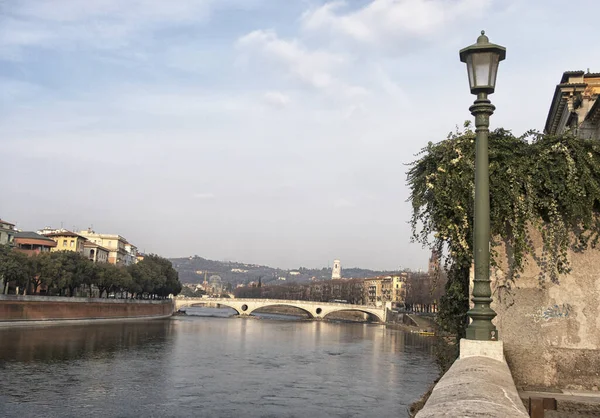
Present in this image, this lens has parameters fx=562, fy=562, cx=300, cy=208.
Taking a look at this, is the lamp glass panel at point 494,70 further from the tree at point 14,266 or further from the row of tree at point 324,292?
the row of tree at point 324,292

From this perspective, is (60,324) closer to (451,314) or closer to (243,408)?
(243,408)

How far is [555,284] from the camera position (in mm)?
6820

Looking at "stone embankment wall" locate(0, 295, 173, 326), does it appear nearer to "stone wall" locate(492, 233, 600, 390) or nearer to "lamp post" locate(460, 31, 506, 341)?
"stone wall" locate(492, 233, 600, 390)

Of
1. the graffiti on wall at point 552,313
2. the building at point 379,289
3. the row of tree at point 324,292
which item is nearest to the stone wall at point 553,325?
the graffiti on wall at point 552,313

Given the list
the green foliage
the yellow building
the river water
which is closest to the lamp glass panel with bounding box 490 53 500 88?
the green foliage

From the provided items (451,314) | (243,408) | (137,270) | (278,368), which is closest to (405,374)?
(278,368)

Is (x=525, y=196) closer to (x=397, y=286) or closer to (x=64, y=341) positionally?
(x=64, y=341)

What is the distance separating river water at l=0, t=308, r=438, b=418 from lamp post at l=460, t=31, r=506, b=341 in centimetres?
1526

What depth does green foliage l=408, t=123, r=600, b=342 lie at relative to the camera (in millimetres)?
6805

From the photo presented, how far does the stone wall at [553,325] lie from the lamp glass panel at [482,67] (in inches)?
101

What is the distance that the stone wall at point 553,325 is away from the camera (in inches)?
259

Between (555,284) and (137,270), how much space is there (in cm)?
7434

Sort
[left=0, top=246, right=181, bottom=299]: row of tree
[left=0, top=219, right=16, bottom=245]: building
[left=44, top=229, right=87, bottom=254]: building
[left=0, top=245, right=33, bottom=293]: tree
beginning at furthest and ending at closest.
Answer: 1. [left=44, top=229, right=87, bottom=254]: building
2. [left=0, top=219, right=16, bottom=245]: building
3. [left=0, top=246, right=181, bottom=299]: row of tree
4. [left=0, top=245, right=33, bottom=293]: tree

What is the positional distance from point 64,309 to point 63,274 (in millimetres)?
3455
